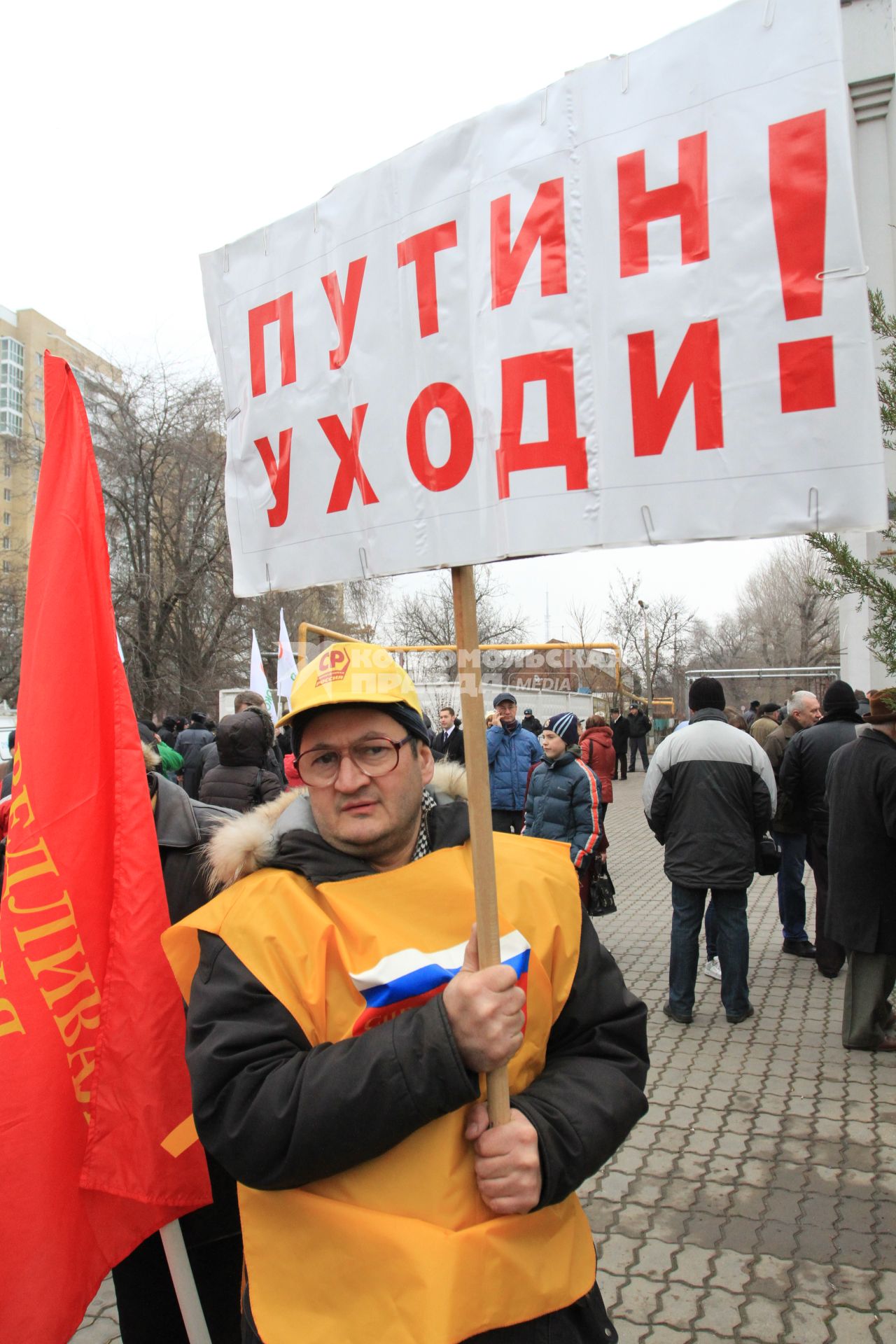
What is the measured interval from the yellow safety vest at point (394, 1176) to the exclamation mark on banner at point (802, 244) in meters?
0.98

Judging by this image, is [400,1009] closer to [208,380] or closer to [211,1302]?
[211,1302]

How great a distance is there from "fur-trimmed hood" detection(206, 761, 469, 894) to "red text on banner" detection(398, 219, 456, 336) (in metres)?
0.96

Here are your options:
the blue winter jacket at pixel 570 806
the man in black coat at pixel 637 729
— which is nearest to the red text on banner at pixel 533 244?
the blue winter jacket at pixel 570 806

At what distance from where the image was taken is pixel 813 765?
737 cm

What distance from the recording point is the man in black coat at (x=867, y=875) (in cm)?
552

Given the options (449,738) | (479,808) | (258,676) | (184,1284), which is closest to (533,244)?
(479,808)

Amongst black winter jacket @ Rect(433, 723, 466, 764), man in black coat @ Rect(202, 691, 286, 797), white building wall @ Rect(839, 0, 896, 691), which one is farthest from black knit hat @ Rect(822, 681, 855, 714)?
black winter jacket @ Rect(433, 723, 466, 764)

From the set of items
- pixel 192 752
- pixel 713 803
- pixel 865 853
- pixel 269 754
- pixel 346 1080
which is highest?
pixel 346 1080

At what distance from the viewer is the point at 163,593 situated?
27.6m

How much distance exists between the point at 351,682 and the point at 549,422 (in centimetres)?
60

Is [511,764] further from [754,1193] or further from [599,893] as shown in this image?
[754,1193]

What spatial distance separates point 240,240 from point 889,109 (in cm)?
648

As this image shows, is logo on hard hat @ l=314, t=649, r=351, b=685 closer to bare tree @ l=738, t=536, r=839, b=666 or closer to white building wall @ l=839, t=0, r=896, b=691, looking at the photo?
white building wall @ l=839, t=0, r=896, b=691

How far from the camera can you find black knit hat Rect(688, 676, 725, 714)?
6.55 metres
